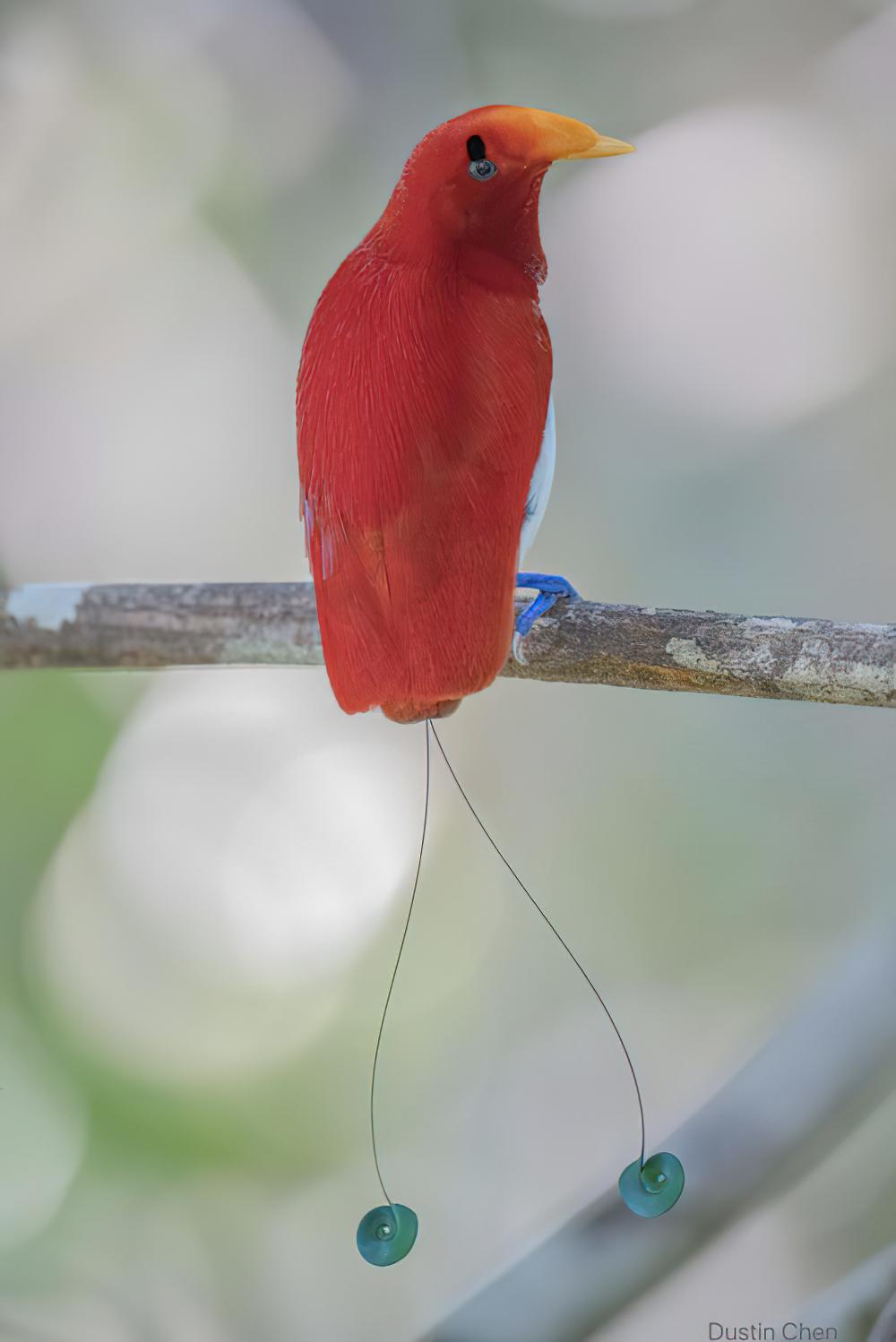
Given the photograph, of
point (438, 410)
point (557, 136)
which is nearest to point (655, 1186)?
point (438, 410)

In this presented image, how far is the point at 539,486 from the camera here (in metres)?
0.54

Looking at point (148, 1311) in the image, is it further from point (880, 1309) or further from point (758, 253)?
point (758, 253)

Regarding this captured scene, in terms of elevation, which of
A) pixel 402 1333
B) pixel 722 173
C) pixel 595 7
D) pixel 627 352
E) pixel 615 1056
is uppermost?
pixel 595 7

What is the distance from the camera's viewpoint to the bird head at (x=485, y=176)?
49cm

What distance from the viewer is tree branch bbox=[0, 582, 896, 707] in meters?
0.55

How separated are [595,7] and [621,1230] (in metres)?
0.79

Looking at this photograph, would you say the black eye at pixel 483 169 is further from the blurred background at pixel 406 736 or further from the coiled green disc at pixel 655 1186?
the coiled green disc at pixel 655 1186

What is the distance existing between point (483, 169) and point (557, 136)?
0.04 meters

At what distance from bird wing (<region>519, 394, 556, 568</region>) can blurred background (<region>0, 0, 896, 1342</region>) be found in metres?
0.24

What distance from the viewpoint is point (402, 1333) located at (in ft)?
2.22

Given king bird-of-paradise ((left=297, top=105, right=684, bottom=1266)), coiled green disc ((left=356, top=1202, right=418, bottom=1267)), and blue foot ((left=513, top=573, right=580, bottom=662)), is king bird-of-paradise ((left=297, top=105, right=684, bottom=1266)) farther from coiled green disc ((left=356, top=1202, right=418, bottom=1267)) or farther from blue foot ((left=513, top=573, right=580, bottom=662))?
coiled green disc ((left=356, top=1202, right=418, bottom=1267))

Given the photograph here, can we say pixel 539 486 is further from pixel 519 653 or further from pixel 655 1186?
pixel 655 1186

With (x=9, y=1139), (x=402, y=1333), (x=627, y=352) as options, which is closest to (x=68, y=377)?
(x=627, y=352)
